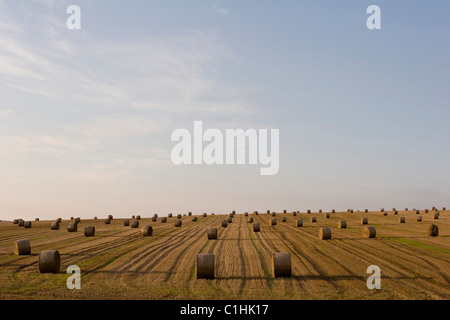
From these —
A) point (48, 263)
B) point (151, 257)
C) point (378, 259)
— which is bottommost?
point (151, 257)

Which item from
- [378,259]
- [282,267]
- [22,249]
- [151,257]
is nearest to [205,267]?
[282,267]

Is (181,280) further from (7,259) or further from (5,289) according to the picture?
(7,259)

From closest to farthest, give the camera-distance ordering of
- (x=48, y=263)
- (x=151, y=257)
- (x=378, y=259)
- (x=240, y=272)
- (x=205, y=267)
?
(x=205, y=267) → (x=240, y=272) → (x=48, y=263) → (x=378, y=259) → (x=151, y=257)

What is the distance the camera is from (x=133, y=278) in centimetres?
1587

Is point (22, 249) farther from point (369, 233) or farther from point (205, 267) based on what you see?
point (369, 233)

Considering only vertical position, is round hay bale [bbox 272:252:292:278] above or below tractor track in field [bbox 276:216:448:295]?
above

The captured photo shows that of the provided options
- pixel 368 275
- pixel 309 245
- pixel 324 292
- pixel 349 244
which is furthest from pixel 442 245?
pixel 324 292

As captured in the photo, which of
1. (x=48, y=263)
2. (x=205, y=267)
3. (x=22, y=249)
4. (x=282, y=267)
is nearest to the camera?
(x=205, y=267)

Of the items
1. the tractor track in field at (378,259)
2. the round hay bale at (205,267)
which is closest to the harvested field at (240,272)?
the tractor track in field at (378,259)

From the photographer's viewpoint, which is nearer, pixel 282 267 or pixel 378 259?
pixel 282 267

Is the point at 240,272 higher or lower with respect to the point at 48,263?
lower

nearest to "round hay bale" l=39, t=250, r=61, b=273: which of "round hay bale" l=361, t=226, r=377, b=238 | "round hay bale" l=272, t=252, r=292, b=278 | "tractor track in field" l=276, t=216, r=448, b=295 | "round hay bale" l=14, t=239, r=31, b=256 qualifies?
"round hay bale" l=14, t=239, r=31, b=256

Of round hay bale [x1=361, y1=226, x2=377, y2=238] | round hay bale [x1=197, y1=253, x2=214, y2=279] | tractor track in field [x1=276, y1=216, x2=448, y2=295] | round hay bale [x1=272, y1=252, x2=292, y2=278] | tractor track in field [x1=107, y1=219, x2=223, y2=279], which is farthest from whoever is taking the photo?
round hay bale [x1=361, y1=226, x2=377, y2=238]

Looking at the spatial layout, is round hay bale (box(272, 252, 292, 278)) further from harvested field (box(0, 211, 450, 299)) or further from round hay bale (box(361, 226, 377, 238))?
round hay bale (box(361, 226, 377, 238))
